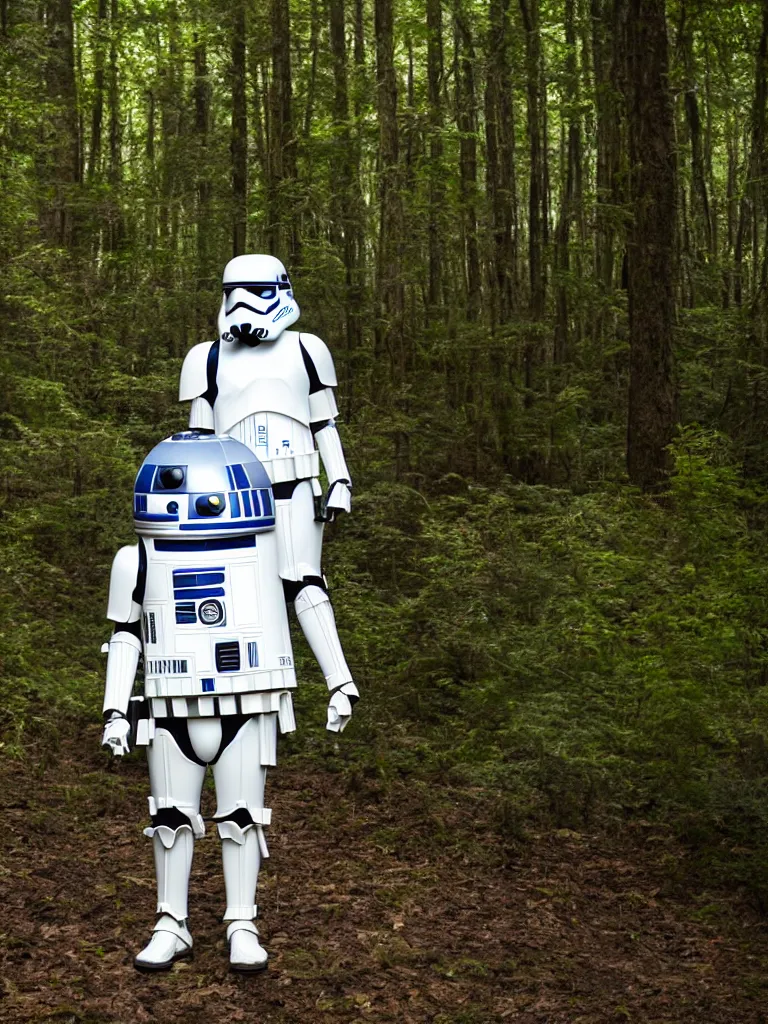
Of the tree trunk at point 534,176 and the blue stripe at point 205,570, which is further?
the tree trunk at point 534,176

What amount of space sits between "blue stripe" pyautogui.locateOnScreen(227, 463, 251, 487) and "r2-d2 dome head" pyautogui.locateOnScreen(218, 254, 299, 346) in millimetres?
718

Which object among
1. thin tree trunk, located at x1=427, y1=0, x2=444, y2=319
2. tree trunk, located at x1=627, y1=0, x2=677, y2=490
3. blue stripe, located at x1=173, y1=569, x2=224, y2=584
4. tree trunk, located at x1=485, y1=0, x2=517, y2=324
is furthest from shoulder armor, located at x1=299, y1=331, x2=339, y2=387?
tree trunk, located at x1=485, y1=0, x2=517, y2=324

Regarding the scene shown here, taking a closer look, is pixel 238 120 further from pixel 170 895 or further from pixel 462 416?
pixel 170 895

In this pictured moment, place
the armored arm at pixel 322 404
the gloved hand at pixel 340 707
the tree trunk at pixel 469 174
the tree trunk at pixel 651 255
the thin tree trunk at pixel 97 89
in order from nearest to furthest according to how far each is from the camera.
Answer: the gloved hand at pixel 340 707 → the armored arm at pixel 322 404 → the tree trunk at pixel 651 255 → the tree trunk at pixel 469 174 → the thin tree trunk at pixel 97 89

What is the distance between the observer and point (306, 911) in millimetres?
5465

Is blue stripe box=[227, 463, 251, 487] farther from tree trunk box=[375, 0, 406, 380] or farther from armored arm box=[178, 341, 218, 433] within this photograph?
tree trunk box=[375, 0, 406, 380]

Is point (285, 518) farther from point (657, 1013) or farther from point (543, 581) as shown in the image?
point (543, 581)

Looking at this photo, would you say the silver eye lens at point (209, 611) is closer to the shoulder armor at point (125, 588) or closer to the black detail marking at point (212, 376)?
the shoulder armor at point (125, 588)

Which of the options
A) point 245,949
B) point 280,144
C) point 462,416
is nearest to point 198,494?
point 245,949

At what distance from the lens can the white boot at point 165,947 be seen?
15.2 ft

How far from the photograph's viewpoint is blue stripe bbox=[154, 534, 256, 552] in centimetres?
455

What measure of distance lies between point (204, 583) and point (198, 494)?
349 mm

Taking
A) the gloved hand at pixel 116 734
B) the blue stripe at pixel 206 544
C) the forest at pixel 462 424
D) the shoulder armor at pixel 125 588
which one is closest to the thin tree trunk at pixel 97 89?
the forest at pixel 462 424

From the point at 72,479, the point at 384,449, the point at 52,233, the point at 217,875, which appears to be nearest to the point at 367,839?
the point at 217,875
